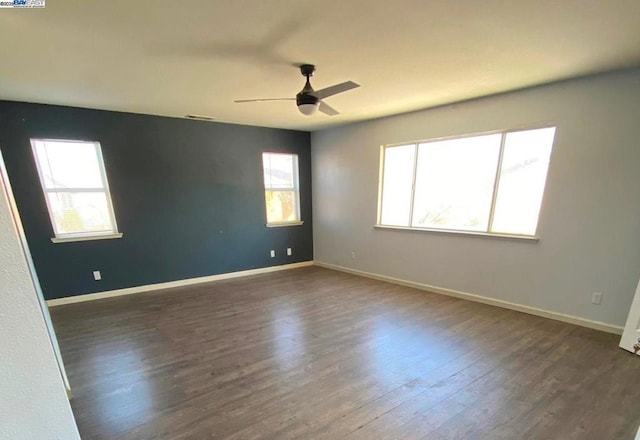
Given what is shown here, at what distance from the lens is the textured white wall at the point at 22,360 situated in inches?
23.9

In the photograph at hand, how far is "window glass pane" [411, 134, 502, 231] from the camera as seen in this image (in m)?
3.39

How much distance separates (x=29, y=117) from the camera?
10.7 feet

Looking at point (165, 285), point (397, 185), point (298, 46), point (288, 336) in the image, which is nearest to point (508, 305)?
point (397, 185)

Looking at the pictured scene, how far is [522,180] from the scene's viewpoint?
3137 mm

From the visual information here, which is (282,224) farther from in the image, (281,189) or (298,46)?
(298,46)

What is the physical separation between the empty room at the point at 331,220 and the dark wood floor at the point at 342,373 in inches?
0.8

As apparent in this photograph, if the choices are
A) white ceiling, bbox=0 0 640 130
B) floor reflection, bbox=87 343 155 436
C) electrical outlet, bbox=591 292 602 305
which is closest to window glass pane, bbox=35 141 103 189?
white ceiling, bbox=0 0 640 130

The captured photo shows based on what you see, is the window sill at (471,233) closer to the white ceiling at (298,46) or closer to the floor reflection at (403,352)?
the floor reflection at (403,352)

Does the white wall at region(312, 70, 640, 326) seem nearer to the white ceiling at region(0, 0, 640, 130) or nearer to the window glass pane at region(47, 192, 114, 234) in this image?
the white ceiling at region(0, 0, 640, 130)

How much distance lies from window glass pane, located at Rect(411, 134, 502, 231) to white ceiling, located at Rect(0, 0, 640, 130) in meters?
0.70

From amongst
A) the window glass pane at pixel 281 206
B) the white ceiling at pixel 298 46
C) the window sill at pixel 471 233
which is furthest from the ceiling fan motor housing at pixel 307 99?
the window glass pane at pixel 281 206

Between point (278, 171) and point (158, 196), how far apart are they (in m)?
2.04

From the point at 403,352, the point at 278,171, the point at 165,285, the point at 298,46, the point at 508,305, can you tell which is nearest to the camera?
the point at 298,46

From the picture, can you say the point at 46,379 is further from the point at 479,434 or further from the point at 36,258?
the point at 36,258
